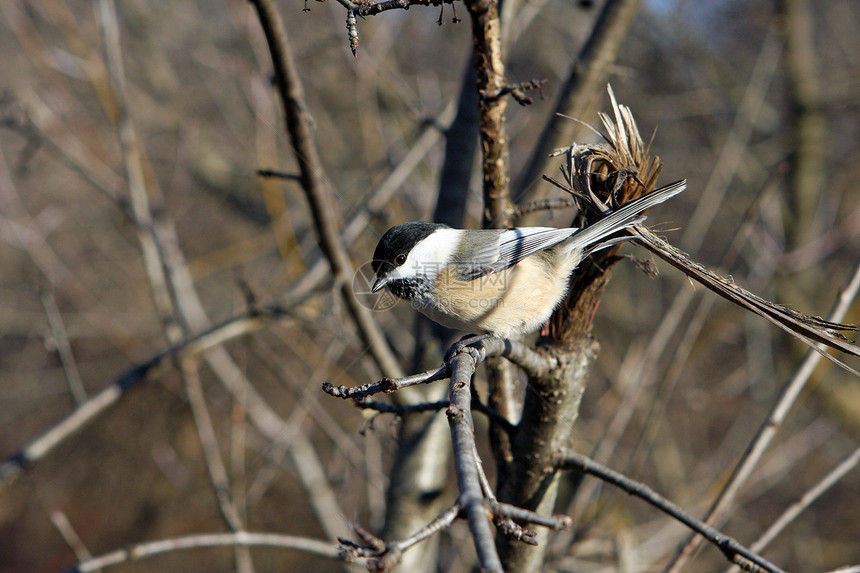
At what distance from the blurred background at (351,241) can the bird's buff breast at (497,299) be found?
828 mm

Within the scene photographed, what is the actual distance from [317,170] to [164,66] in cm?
504

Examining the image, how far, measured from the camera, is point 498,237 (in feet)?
6.14

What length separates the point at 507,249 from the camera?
6.27ft

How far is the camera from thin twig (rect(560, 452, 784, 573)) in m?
1.20

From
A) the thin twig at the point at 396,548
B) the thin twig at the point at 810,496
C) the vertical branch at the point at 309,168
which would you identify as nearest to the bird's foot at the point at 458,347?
the vertical branch at the point at 309,168

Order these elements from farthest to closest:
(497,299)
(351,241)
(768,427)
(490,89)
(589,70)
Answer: (351,241)
(589,70)
(497,299)
(768,427)
(490,89)

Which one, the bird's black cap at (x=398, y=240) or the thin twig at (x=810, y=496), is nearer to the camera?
the thin twig at (x=810, y=496)

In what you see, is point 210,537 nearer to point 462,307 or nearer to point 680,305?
point 462,307

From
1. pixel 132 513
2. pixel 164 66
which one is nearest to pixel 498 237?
pixel 164 66

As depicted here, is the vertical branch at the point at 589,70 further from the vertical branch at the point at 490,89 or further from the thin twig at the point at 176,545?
the thin twig at the point at 176,545

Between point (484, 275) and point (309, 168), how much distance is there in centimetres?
67

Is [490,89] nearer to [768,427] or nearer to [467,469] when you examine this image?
[467,469]

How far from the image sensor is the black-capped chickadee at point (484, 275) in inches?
73.4

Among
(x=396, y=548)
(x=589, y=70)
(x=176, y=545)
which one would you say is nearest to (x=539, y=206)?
(x=589, y=70)
